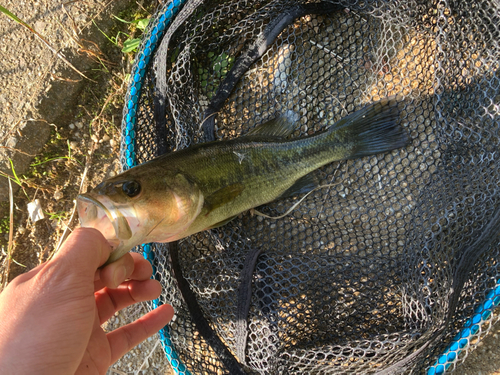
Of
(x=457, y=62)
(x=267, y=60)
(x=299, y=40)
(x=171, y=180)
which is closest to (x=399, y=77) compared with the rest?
(x=457, y=62)

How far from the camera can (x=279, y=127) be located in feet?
9.16

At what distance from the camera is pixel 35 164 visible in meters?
3.41

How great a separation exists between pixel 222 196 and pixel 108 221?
0.80m

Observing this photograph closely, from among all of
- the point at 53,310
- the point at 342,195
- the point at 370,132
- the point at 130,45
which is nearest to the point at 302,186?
the point at 342,195

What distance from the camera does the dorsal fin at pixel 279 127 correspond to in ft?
9.05

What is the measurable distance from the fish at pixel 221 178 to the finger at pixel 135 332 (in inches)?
23.6

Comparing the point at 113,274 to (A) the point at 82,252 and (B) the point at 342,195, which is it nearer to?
(A) the point at 82,252

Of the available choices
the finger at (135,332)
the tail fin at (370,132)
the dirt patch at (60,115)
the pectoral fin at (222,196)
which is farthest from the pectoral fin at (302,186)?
the dirt patch at (60,115)

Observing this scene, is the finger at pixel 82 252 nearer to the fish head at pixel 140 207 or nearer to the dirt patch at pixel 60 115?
the fish head at pixel 140 207

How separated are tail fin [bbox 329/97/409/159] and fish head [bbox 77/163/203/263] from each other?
4.60ft

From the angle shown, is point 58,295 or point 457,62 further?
point 457,62

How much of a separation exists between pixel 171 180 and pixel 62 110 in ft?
6.98

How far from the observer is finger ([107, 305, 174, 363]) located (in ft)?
7.26

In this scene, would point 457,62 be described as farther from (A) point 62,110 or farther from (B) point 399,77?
(A) point 62,110
